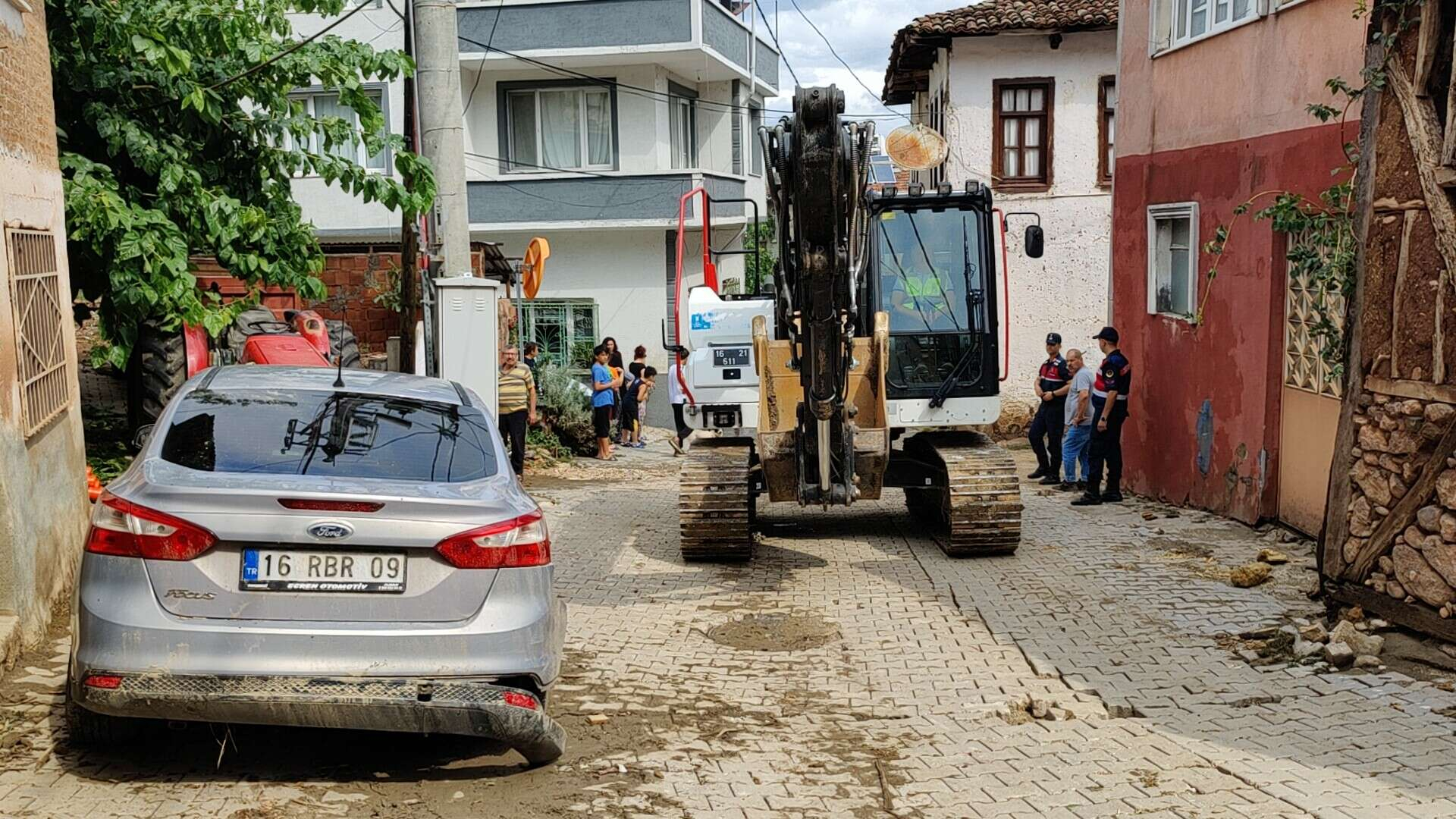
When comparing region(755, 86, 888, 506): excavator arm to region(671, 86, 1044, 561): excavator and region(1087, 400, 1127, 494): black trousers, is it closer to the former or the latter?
region(671, 86, 1044, 561): excavator

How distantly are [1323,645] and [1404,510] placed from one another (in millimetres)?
839

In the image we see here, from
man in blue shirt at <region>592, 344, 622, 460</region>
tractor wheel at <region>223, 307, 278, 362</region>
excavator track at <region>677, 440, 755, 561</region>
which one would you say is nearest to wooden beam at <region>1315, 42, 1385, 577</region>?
excavator track at <region>677, 440, 755, 561</region>

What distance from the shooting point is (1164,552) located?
11000mm

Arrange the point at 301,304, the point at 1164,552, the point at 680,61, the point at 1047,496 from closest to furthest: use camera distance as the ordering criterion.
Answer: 1. the point at 1164,552
2. the point at 1047,496
3. the point at 301,304
4. the point at 680,61

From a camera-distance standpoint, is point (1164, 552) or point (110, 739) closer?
point (110, 739)

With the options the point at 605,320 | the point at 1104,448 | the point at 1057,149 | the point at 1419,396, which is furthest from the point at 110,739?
the point at 605,320

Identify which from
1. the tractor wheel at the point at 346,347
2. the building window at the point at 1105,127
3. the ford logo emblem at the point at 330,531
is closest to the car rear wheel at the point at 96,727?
the ford logo emblem at the point at 330,531

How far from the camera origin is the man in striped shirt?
1591 cm

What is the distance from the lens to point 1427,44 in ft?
23.9

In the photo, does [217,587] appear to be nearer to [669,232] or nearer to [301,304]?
[301,304]

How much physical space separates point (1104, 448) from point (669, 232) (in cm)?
1458

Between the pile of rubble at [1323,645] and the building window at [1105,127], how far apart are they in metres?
16.5

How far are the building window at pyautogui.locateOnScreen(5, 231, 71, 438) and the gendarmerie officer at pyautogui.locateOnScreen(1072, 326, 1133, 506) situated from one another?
9526 millimetres

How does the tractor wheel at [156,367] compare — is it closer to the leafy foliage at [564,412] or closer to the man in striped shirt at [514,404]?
the man in striped shirt at [514,404]
